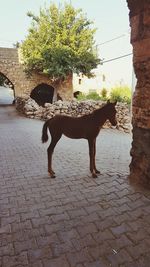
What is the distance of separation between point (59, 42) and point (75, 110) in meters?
9.20

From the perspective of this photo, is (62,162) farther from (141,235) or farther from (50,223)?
(141,235)

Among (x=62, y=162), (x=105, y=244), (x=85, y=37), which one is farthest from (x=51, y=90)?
(x=105, y=244)

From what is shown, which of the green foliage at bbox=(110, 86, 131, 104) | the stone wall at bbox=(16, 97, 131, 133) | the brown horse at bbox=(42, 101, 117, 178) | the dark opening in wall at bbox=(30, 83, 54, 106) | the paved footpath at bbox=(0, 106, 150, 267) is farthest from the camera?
the dark opening in wall at bbox=(30, 83, 54, 106)

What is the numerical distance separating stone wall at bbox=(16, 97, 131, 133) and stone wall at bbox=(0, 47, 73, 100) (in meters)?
7.16

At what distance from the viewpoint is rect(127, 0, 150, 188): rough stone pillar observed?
11.8 feet

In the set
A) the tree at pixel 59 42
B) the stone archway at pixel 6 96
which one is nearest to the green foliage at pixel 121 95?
the tree at pixel 59 42

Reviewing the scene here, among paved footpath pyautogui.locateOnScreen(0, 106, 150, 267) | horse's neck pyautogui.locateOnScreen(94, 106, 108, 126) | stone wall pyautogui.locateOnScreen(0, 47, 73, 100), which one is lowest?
paved footpath pyautogui.locateOnScreen(0, 106, 150, 267)

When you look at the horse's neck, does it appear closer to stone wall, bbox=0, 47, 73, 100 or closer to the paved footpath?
the paved footpath

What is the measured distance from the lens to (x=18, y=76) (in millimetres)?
22781

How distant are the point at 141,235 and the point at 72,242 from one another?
763 mm

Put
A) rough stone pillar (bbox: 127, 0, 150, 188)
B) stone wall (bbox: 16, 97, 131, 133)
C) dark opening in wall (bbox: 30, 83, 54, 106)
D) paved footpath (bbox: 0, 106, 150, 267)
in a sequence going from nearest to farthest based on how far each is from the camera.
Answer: paved footpath (bbox: 0, 106, 150, 267) → rough stone pillar (bbox: 127, 0, 150, 188) → stone wall (bbox: 16, 97, 131, 133) → dark opening in wall (bbox: 30, 83, 54, 106)

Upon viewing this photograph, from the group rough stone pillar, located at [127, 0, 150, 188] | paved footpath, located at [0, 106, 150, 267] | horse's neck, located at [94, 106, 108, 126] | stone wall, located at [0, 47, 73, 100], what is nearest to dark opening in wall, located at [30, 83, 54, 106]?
stone wall, located at [0, 47, 73, 100]

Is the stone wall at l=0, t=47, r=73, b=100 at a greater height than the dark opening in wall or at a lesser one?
greater

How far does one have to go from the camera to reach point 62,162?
18.9 ft
